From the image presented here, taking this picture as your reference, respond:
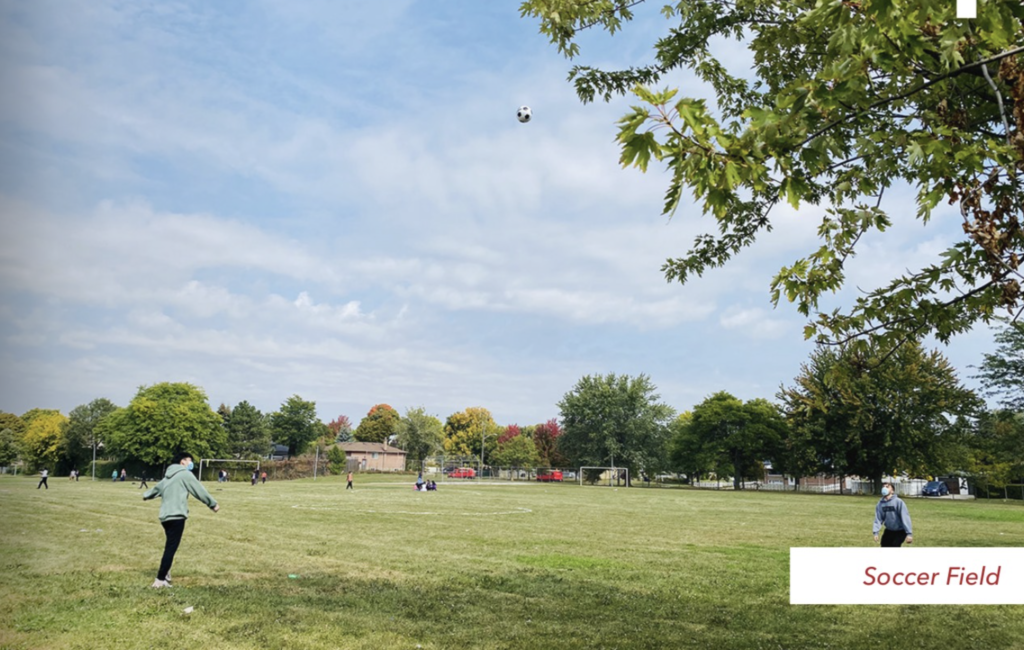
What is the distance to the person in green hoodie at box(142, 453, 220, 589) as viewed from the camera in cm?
1041

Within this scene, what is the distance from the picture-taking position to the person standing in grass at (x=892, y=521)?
41.7ft

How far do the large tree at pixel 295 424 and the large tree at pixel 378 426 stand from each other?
1887cm

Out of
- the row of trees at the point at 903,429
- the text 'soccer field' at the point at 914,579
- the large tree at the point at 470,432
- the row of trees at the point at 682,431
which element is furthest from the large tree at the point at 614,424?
the text 'soccer field' at the point at 914,579

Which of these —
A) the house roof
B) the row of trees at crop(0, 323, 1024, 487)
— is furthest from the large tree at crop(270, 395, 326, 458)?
the house roof

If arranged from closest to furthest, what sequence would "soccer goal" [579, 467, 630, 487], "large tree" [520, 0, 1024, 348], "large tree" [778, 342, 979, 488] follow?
1. "large tree" [520, 0, 1024, 348]
2. "large tree" [778, 342, 979, 488]
3. "soccer goal" [579, 467, 630, 487]

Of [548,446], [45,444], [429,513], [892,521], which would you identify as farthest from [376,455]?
[892,521]

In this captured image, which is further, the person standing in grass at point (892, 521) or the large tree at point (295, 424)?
the large tree at point (295, 424)

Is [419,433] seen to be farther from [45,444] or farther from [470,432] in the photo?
[45,444]

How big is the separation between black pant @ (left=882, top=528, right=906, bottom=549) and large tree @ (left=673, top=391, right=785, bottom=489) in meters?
63.2

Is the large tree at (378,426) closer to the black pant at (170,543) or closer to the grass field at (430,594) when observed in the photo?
the grass field at (430,594)

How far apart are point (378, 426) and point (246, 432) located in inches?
1600

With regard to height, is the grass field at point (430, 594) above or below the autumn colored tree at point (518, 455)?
above

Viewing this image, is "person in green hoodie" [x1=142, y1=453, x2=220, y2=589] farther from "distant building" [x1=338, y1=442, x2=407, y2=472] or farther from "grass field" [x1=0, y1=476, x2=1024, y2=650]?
"distant building" [x1=338, y1=442, x2=407, y2=472]

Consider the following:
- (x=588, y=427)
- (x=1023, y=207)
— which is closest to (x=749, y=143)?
(x=1023, y=207)
